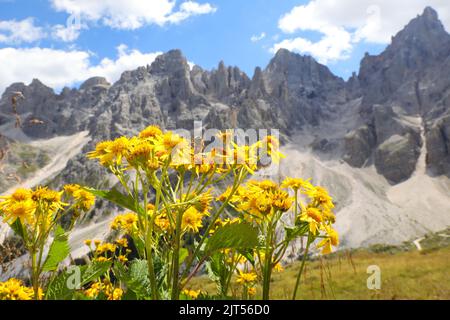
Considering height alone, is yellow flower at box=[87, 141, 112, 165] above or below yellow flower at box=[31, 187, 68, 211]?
above

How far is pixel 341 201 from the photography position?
17825cm

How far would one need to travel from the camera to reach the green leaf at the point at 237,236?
2535 mm

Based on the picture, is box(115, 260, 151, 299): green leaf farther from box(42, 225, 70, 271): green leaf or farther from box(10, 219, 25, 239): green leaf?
box(10, 219, 25, 239): green leaf

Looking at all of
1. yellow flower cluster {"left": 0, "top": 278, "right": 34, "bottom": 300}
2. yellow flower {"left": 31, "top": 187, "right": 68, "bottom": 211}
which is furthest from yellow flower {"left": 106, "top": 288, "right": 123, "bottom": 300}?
yellow flower {"left": 31, "top": 187, "right": 68, "bottom": 211}

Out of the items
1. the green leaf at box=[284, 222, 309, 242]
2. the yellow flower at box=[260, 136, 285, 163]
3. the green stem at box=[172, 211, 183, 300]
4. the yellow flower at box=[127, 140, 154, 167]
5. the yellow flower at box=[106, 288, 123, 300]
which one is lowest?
the yellow flower at box=[106, 288, 123, 300]

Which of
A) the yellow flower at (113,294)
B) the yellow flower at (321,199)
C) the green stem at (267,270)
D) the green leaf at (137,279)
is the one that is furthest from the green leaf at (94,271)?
the yellow flower at (321,199)

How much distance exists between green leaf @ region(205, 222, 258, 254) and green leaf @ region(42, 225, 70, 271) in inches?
58.8

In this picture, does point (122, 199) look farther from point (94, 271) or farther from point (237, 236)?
point (94, 271)

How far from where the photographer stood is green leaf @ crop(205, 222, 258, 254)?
8.32 feet

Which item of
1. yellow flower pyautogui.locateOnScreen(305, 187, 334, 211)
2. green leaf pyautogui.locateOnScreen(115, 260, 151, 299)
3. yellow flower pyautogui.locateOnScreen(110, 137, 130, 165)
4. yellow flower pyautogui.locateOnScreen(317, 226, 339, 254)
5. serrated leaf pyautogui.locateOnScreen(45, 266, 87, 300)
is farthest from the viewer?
yellow flower pyautogui.locateOnScreen(305, 187, 334, 211)

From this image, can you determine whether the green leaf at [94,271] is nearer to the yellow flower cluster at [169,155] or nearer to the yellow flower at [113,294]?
the yellow flower cluster at [169,155]
